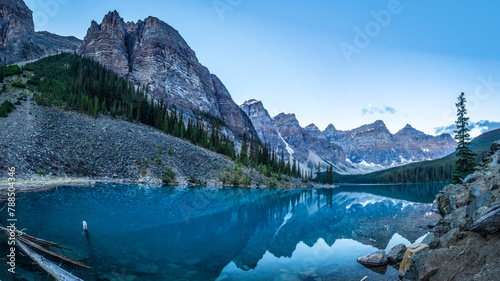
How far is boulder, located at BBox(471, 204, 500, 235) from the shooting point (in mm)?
7340

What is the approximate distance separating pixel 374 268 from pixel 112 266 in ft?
45.3

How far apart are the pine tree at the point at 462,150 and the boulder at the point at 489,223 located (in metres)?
30.9

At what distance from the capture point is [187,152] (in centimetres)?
6638

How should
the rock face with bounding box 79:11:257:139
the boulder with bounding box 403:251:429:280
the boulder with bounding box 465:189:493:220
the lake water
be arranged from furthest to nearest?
the rock face with bounding box 79:11:257:139 < the lake water < the boulder with bounding box 465:189:493:220 < the boulder with bounding box 403:251:429:280

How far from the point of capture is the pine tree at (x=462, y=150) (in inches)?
1271

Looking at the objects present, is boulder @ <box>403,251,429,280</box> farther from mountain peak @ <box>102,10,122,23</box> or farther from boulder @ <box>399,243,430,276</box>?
mountain peak @ <box>102,10,122,23</box>

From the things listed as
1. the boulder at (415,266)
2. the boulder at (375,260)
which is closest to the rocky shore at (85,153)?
the boulder at (375,260)

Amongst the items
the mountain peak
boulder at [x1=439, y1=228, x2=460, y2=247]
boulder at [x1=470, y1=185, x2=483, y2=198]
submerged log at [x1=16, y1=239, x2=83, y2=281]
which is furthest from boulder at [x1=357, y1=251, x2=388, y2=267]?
the mountain peak

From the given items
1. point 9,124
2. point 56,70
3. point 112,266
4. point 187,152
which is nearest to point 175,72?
point 56,70

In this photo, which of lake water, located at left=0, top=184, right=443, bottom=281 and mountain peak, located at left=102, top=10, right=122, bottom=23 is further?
mountain peak, located at left=102, top=10, right=122, bottom=23

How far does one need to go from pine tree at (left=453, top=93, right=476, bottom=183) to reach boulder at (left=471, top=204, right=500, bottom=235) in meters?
30.9

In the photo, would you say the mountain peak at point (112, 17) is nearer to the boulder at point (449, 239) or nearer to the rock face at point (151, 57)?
the rock face at point (151, 57)

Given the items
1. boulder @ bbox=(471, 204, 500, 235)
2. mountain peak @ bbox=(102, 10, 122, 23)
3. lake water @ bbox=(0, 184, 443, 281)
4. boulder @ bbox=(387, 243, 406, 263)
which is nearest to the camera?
boulder @ bbox=(471, 204, 500, 235)

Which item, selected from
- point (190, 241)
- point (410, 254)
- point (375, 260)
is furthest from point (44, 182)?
point (410, 254)
